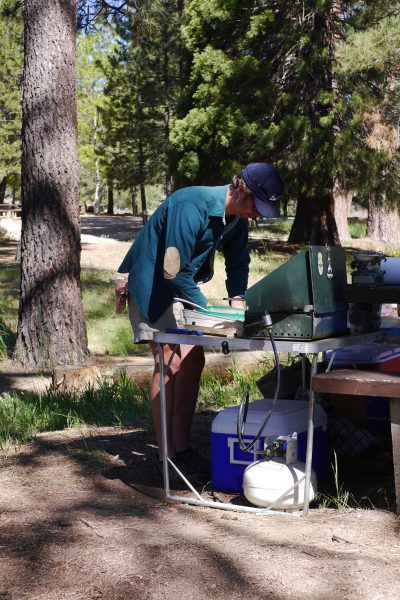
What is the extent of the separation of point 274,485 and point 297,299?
33.4 inches

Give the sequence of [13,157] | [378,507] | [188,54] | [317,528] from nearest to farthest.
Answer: [317,528]
[378,507]
[188,54]
[13,157]

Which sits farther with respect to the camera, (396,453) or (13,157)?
(13,157)

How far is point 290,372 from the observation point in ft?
15.4

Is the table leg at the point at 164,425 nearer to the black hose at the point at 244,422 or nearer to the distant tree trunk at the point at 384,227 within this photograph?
the black hose at the point at 244,422

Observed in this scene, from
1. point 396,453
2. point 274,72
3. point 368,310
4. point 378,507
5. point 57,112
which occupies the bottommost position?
point 378,507

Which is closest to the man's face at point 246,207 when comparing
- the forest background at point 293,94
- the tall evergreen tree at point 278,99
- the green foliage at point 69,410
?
the green foliage at point 69,410

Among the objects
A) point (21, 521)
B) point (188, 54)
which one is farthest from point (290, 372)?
point (188, 54)

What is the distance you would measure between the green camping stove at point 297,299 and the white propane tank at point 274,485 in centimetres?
61

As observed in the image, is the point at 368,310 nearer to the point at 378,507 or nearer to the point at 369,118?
the point at 378,507

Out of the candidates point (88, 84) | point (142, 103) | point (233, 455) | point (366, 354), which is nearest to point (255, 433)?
point (233, 455)

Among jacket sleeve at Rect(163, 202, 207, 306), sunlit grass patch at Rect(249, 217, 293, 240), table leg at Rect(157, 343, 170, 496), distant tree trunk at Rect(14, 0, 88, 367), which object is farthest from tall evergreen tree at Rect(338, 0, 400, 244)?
table leg at Rect(157, 343, 170, 496)

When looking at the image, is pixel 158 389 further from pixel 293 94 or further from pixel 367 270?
pixel 293 94

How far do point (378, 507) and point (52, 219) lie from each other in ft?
17.2

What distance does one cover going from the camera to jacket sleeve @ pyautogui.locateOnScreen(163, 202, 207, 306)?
4109 mm
